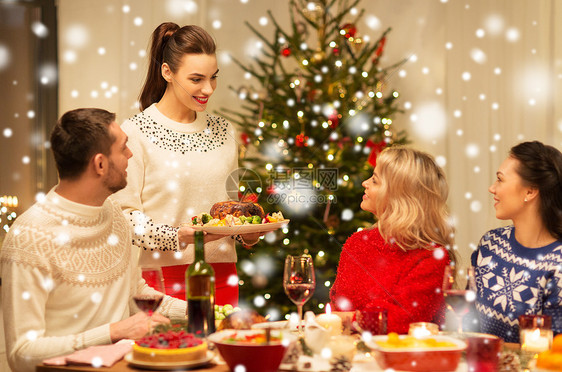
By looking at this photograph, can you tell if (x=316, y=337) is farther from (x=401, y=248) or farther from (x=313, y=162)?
(x=313, y=162)

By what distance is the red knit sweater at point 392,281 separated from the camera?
203 cm

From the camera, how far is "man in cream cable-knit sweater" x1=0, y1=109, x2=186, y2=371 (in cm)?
158

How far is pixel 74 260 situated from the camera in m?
1.72

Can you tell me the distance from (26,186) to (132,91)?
862 millimetres

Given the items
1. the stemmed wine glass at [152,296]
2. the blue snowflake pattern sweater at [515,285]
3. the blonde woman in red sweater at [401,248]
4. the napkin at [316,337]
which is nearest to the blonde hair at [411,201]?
the blonde woman in red sweater at [401,248]

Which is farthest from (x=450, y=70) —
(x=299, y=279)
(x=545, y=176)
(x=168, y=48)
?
(x=299, y=279)

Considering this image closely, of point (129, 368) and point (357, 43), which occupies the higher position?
point (357, 43)

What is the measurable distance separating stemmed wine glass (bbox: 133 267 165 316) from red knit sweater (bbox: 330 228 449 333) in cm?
72

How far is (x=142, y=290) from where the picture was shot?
1984 mm

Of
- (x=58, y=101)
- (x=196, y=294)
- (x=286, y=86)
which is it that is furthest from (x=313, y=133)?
(x=196, y=294)

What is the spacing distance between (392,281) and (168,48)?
117 cm

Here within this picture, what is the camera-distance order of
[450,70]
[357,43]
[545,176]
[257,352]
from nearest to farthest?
[257,352]
[545,176]
[357,43]
[450,70]

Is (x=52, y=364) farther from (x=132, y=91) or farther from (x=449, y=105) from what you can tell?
(x=449, y=105)

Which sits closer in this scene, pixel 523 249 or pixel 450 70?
pixel 523 249
